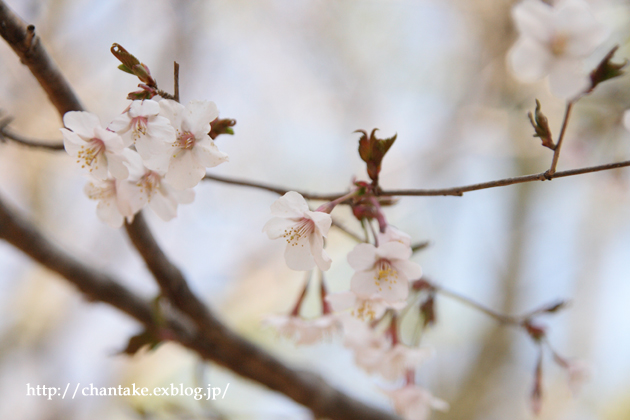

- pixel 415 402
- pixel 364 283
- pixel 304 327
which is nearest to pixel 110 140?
pixel 364 283

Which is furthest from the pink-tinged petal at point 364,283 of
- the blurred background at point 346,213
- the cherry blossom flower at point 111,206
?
the blurred background at point 346,213

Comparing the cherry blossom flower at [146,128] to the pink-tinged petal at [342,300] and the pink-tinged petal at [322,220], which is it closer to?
the pink-tinged petal at [322,220]

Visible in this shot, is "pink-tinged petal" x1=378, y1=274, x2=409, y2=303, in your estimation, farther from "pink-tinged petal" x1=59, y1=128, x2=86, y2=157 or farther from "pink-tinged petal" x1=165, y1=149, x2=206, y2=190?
"pink-tinged petal" x1=59, y1=128, x2=86, y2=157

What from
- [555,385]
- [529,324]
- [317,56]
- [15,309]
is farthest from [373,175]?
[555,385]

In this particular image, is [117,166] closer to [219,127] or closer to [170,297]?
[219,127]

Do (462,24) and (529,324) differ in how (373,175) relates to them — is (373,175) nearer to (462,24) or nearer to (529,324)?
(529,324)

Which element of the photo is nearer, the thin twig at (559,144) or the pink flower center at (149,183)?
the thin twig at (559,144)
